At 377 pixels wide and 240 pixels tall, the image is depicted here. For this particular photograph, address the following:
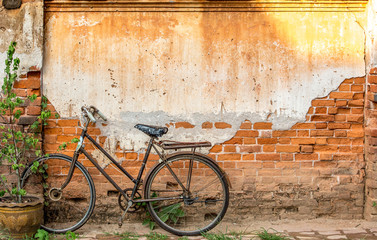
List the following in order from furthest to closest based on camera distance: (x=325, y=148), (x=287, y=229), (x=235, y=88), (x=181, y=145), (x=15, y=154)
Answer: (x=325, y=148)
(x=235, y=88)
(x=287, y=229)
(x=181, y=145)
(x=15, y=154)

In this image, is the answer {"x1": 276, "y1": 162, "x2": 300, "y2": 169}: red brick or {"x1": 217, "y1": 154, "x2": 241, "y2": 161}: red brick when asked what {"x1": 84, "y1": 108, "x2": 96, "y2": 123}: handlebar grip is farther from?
{"x1": 276, "y1": 162, "x2": 300, "y2": 169}: red brick

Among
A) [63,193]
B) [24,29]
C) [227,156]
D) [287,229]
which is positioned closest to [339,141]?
[287,229]

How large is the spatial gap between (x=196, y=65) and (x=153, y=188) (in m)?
1.43

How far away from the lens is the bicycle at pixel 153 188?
480 cm

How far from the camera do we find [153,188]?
5.13 m

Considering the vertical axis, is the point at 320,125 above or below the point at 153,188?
above

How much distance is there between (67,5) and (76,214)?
2274 mm

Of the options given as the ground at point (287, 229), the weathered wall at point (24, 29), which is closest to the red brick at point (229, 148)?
the ground at point (287, 229)

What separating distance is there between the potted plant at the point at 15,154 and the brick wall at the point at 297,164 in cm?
49

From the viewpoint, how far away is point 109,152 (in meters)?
5.11

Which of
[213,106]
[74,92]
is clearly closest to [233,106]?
[213,106]

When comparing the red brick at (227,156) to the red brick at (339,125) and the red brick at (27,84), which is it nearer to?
the red brick at (339,125)

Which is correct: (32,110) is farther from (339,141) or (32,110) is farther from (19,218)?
(339,141)

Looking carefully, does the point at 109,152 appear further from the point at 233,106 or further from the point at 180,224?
the point at 233,106
